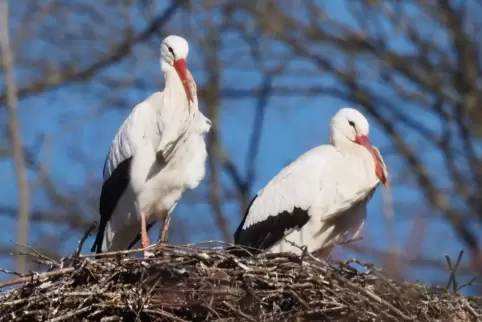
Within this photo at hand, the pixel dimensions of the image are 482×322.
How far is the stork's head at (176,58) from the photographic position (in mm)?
8383

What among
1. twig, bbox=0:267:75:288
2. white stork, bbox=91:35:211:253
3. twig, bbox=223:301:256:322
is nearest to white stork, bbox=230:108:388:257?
white stork, bbox=91:35:211:253

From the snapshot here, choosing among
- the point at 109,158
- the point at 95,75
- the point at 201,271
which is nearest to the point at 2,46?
the point at 95,75

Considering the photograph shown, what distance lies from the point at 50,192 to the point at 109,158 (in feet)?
22.9

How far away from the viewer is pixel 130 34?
50.4 feet

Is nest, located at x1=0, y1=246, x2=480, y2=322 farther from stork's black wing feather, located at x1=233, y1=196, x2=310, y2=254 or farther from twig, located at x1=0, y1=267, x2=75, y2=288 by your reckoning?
stork's black wing feather, located at x1=233, y1=196, x2=310, y2=254

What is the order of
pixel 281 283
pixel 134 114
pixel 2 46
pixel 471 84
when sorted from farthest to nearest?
pixel 471 84
pixel 2 46
pixel 134 114
pixel 281 283

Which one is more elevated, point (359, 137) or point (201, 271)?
point (359, 137)

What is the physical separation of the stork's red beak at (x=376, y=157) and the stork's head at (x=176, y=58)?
1176mm

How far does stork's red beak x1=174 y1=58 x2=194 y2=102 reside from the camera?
8.34m

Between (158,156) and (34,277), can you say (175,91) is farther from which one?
(34,277)

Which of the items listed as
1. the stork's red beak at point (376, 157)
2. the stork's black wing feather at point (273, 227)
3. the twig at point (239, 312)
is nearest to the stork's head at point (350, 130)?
the stork's red beak at point (376, 157)

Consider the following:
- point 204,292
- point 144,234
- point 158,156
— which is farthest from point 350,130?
point 204,292

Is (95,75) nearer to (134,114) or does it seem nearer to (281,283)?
(134,114)

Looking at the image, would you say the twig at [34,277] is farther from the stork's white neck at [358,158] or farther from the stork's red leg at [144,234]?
the stork's white neck at [358,158]
